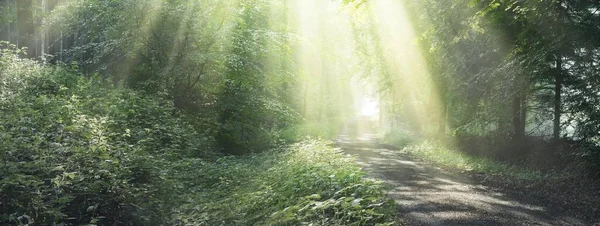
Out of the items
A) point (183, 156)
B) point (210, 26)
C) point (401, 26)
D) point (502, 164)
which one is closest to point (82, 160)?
point (183, 156)

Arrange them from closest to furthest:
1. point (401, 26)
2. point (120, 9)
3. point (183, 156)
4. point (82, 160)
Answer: point (82, 160) < point (183, 156) < point (120, 9) < point (401, 26)

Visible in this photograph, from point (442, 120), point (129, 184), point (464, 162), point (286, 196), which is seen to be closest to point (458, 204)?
point (286, 196)

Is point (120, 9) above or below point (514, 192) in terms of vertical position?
above

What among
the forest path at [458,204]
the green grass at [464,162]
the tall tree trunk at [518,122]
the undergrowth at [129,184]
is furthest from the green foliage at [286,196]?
the tall tree trunk at [518,122]

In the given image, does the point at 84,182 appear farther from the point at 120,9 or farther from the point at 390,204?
the point at 120,9

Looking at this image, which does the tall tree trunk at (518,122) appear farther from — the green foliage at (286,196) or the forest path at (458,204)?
the green foliage at (286,196)

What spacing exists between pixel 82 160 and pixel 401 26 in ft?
84.1

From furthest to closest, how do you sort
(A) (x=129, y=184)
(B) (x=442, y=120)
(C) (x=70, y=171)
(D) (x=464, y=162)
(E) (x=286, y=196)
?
(B) (x=442, y=120), (D) (x=464, y=162), (E) (x=286, y=196), (A) (x=129, y=184), (C) (x=70, y=171)

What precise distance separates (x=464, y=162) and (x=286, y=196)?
52.9ft

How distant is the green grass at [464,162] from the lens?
17.7m

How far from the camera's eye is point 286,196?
8227mm

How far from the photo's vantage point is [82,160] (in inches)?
302

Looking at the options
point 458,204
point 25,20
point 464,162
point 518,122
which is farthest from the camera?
point 464,162

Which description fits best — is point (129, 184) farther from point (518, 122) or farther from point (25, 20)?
point (518, 122)
